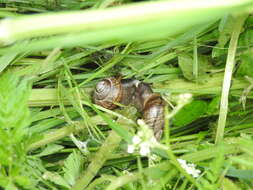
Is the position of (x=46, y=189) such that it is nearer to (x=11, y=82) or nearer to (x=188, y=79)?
(x=11, y=82)

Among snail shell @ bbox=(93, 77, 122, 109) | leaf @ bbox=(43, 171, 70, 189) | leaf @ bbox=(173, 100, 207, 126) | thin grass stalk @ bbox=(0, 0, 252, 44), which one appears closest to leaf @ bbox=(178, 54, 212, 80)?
leaf @ bbox=(173, 100, 207, 126)

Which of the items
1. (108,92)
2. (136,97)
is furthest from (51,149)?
(136,97)

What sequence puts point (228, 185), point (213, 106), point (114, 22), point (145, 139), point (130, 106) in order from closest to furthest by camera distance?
point (114, 22)
point (145, 139)
point (228, 185)
point (213, 106)
point (130, 106)

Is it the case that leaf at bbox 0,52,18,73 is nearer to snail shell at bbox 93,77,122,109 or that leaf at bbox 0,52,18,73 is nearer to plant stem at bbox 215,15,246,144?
snail shell at bbox 93,77,122,109

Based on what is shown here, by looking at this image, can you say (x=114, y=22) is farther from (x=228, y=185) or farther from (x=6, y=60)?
(x=6, y=60)

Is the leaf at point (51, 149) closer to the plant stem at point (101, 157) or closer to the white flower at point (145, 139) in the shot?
the plant stem at point (101, 157)

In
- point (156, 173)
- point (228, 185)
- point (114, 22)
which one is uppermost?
point (114, 22)
